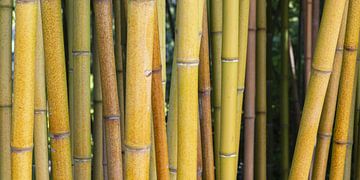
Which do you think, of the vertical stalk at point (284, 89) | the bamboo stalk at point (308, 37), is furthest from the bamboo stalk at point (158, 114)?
the vertical stalk at point (284, 89)

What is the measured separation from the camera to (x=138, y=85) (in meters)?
0.64

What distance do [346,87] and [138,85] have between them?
409 millimetres

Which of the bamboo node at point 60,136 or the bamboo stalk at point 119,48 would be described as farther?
the bamboo stalk at point 119,48

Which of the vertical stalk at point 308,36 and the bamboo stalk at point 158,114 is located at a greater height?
the vertical stalk at point 308,36

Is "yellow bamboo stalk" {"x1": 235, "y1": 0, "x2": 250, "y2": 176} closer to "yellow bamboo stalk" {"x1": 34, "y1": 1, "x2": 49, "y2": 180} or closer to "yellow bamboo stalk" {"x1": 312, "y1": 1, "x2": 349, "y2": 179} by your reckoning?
"yellow bamboo stalk" {"x1": 312, "y1": 1, "x2": 349, "y2": 179}

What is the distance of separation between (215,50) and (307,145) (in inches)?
8.4

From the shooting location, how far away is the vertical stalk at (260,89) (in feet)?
3.66

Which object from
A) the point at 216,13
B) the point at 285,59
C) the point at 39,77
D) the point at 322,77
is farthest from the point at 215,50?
the point at 285,59

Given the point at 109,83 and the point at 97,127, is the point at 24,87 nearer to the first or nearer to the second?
the point at 109,83

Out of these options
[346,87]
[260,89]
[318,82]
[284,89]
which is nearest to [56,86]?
[318,82]

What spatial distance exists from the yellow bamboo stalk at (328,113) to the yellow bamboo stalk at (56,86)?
0.41 m

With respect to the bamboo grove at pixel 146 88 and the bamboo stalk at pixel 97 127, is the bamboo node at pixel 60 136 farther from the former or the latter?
the bamboo stalk at pixel 97 127

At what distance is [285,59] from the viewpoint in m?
1.51

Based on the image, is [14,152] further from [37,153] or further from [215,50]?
[215,50]
